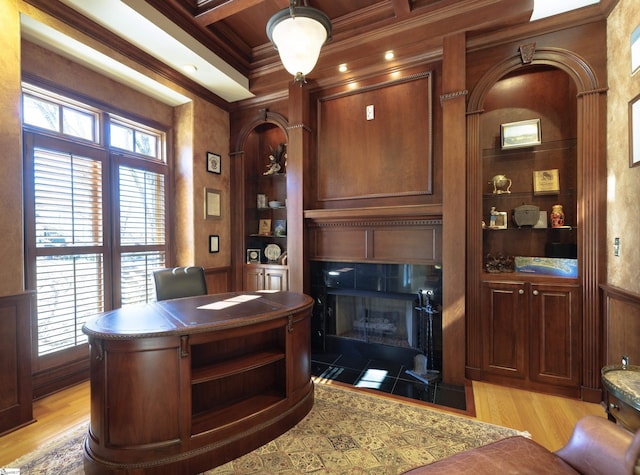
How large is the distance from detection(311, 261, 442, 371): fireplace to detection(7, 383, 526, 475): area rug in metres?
0.88

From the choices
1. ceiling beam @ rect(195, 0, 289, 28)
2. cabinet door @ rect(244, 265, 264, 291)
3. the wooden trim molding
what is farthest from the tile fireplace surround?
ceiling beam @ rect(195, 0, 289, 28)

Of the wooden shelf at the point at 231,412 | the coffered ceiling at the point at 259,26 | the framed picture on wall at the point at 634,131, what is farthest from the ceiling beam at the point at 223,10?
the wooden shelf at the point at 231,412

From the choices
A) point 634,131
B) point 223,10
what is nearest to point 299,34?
point 223,10

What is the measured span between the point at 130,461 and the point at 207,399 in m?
0.48

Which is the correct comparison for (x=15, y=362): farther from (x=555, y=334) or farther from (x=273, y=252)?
(x=555, y=334)

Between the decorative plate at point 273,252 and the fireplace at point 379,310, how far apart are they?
0.69 metres

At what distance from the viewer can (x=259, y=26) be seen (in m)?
3.14

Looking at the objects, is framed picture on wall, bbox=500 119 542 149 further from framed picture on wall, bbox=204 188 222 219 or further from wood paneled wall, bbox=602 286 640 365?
framed picture on wall, bbox=204 188 222 219

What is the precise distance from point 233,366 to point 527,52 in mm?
3425

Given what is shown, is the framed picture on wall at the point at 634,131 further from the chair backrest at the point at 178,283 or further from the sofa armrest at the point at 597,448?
the chair backrest at the point at 178,283

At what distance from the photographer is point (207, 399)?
1.98m

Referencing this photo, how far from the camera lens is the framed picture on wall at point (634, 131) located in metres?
1.98

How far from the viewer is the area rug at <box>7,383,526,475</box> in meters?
1.76

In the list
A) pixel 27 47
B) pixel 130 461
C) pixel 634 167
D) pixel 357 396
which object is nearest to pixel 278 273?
pixel 357 396
